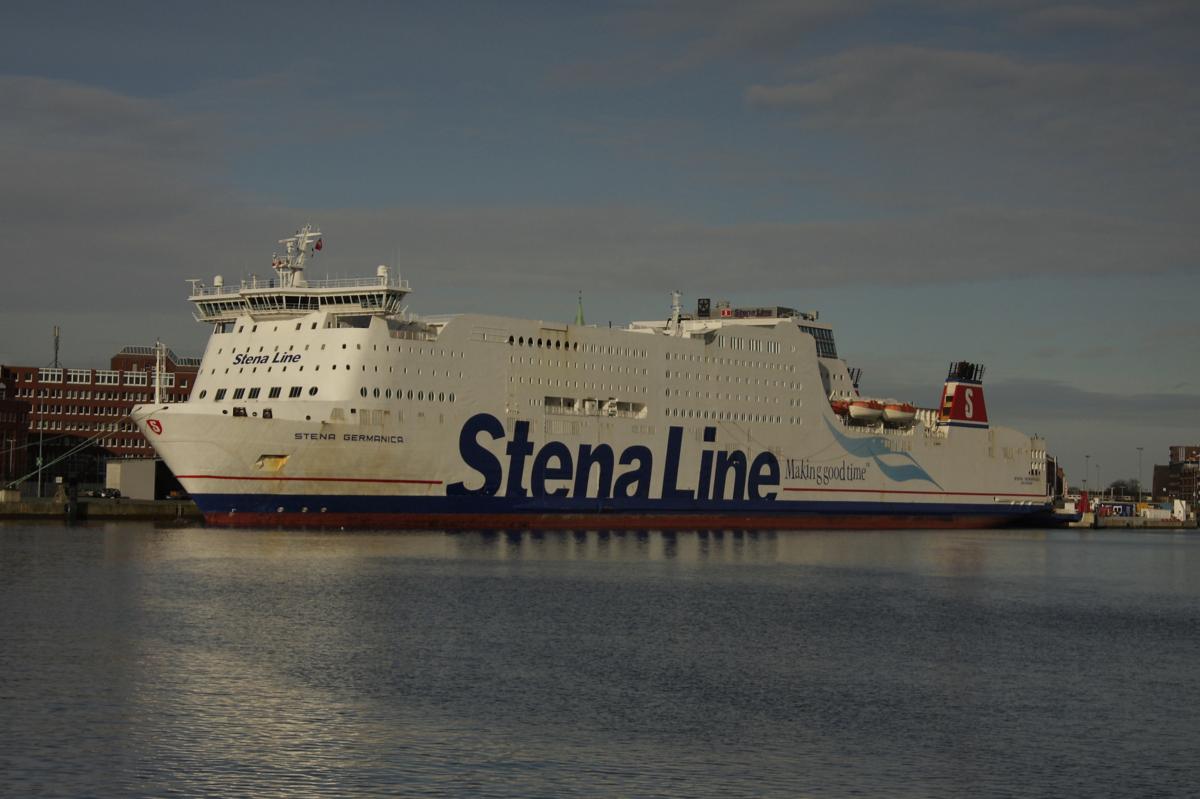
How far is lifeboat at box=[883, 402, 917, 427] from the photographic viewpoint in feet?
235

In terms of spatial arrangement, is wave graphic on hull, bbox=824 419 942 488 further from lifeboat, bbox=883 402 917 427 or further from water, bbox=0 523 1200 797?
water, bbox=0 523 1200 797

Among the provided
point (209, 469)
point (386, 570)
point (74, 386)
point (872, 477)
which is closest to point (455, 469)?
point (209, 469)

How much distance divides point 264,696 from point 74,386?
98974 mm

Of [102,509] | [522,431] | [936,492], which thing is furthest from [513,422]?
[936,492]

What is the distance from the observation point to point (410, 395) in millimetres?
49875

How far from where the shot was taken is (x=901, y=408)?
2832 inches

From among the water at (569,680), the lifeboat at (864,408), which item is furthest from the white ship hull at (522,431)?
the water at (569,680)

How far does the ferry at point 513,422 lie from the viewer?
156 feet

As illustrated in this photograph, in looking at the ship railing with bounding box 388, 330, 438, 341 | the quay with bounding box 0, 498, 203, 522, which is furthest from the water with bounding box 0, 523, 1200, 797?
the quay with bounding box 0, 498, 203, 522

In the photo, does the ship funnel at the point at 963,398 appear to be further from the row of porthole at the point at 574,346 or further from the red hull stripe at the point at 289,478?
the red hull stripe at the point at 289,478

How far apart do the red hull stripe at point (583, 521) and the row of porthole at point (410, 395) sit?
4.11 m

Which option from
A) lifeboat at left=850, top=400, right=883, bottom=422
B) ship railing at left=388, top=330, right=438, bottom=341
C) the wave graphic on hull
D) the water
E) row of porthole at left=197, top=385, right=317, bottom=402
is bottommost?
the water

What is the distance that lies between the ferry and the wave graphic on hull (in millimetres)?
101

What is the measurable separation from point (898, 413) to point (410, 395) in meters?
30.9
